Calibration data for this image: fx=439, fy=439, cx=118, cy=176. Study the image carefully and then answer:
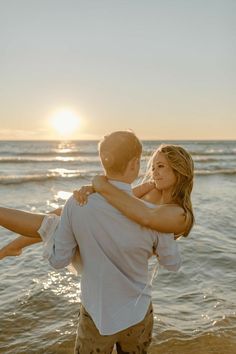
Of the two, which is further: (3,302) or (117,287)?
(3,302)

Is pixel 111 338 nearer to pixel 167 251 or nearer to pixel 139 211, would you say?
pixel 167 251

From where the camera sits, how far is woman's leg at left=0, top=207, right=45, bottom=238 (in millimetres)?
2537

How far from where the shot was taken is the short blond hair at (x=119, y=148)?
224 centimetres

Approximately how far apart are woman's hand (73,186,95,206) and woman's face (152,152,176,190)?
21.0 inches

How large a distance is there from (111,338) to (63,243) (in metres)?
0.66

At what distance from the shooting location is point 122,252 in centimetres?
234

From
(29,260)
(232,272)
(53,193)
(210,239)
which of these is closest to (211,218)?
(210,239)

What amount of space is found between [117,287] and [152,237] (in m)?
0.34

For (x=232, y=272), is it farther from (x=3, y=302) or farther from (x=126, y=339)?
(x=126, y=339)

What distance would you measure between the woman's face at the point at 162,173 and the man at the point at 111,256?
350mm

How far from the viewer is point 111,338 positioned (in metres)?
2.54

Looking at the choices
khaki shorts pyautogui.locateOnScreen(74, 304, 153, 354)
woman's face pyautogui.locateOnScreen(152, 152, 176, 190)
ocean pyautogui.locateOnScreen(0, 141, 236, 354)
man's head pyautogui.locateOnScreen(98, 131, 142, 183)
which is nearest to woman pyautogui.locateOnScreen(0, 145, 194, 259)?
woman's face pyautogui.locateOnScreen(152, 152, 176, 190)

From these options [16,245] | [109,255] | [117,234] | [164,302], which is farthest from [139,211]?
[164,302]

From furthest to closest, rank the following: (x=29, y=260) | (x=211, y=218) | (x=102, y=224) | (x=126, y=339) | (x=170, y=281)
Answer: (x=211, y=218), (x=29, y=260), (x=170, y=281), (x=126, y=339), (x=102, y=224)
